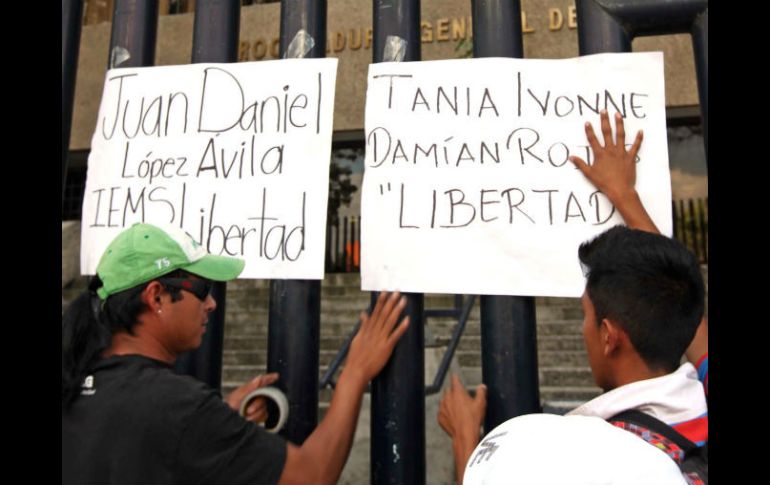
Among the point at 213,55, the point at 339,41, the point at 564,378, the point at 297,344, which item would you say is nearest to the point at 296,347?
the point at 297,344

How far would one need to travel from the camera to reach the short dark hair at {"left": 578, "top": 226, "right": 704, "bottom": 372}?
126 cm

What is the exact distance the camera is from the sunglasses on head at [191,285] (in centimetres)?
159

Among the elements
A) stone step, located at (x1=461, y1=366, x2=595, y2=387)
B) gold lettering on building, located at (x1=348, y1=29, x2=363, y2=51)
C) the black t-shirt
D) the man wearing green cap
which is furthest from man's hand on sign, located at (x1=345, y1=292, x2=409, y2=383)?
gold lettering on building, located at (x1=348, y1=29, x2=363, y2=51)

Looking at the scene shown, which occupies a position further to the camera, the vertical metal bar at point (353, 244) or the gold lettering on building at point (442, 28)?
the vertical metal bar at point (353, 244)

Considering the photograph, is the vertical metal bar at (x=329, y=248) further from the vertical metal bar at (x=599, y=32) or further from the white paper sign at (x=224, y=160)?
the vertical metal bar at (x=599, y=32)

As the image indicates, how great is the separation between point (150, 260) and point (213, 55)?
72cm

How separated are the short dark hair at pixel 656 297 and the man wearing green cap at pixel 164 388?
0.57m

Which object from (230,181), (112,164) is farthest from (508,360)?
(112,164)

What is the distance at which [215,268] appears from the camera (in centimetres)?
162

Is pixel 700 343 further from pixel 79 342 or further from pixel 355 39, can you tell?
pixel 355 39

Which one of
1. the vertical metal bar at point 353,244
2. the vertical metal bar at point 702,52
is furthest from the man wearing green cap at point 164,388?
the vertical metal bar at point 353,244

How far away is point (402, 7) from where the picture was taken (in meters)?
1.77

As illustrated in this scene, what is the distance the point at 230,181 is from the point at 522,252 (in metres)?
0.85

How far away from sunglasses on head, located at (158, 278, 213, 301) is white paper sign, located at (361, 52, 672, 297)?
1.42 feet
